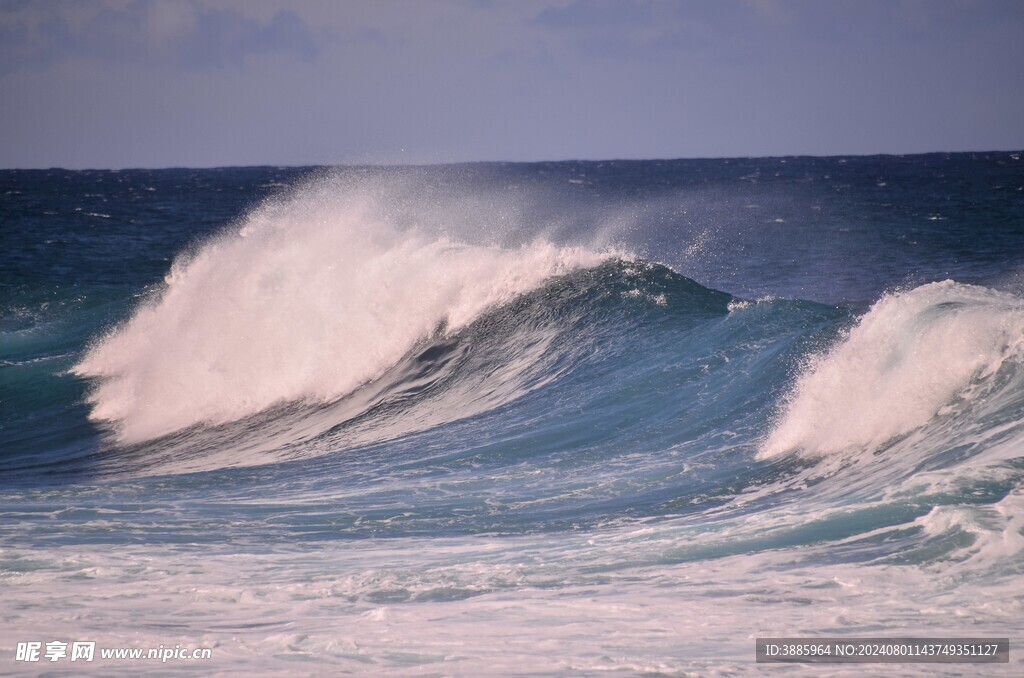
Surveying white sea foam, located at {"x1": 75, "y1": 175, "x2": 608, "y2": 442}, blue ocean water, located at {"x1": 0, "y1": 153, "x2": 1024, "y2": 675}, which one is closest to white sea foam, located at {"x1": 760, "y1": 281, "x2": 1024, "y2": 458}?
blue ocean water, located at {"x1": 0, "y1": 153, "x2": 1024, "y2": 675}

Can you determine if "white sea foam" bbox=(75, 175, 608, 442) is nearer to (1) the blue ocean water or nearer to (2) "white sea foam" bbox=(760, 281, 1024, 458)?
(1) the blue ocean water

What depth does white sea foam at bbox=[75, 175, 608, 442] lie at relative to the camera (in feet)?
44.1

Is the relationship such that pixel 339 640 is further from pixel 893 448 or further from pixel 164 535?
pixel 893 448

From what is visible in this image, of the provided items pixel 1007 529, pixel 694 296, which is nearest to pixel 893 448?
pixel 1007 529

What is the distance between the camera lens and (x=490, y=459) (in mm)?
9078

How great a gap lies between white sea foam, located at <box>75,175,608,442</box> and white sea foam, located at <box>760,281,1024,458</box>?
6.40 m

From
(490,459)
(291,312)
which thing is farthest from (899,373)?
(291,312)

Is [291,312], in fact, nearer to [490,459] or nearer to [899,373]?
[490,459]

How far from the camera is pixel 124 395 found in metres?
14.2

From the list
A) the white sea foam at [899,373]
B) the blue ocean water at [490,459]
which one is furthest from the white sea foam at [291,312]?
the white sea foam at [899,373]

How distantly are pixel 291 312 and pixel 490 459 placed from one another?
6329 millimetres

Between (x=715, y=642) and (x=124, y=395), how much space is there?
11.7 m

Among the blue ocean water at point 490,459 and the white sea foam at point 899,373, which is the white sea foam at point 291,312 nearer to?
the blue ocean water at point 490,459

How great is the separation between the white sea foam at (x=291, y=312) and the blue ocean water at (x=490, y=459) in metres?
0.05
